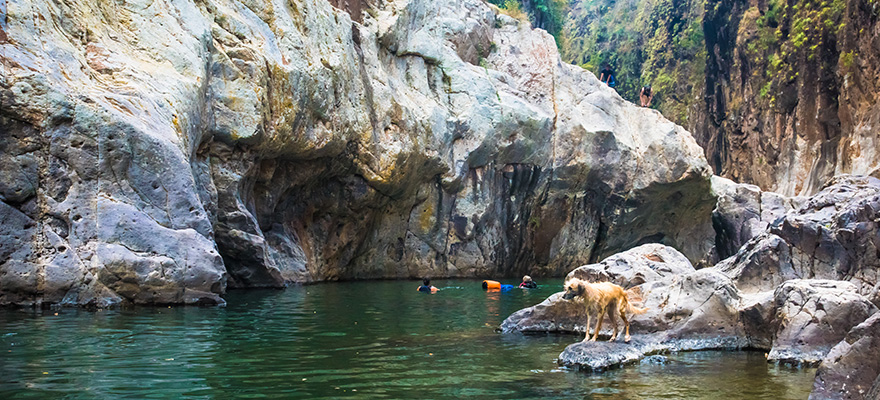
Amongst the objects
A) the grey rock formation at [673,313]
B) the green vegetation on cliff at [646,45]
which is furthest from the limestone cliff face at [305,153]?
the green vegetation on cliff at [646,45]

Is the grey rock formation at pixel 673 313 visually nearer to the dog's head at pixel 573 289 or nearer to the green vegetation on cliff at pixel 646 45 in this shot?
the dog's head at pixel 573 289

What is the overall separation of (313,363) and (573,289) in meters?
3.90

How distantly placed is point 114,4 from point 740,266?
16352 millimetres

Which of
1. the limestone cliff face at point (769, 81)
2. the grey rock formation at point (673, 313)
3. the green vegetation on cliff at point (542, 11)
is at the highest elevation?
the green vegetation on cliff at point (542, 11)

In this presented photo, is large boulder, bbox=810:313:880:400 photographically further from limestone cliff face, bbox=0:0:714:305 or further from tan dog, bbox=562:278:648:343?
limestone cliff face, bbox=0:0:714:305

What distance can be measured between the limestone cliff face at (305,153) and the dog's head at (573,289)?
893 centimetres

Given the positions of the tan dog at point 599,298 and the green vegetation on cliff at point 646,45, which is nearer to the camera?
the tan dog at point 599,298

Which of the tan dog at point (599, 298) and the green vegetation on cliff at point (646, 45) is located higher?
the green vegetation on cliff at point (646, 45)

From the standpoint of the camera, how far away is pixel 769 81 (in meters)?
41.8

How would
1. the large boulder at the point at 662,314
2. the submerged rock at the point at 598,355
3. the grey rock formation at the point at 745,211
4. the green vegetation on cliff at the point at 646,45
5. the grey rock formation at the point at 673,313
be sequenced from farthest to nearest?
the green vegetation on cliff at the point at 646,45
the grey rock formation at the point at 745,211
the grey rock formation at the point at 673,313
the large boulder at the point at 662,314
the submerged rock at the point at 598,355

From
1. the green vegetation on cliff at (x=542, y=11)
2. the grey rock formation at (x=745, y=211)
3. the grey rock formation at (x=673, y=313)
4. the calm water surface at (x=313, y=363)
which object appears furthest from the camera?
the green vegetation on cliff at (x=542, y=11)

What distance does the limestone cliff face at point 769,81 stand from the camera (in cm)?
3391

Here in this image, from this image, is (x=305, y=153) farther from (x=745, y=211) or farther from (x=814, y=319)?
(x=745, y=211)

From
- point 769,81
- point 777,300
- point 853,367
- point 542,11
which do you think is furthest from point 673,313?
point 542,11
